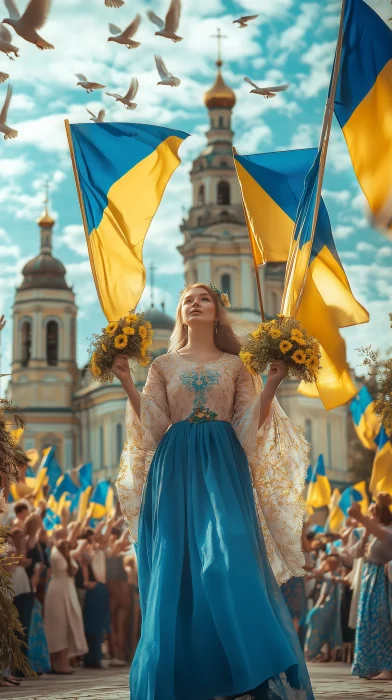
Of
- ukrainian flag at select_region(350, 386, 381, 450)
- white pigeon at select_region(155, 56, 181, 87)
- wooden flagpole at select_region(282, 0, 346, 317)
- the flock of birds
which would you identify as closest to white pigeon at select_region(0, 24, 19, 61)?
the flock of birds

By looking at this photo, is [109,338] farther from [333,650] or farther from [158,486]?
[333,650]

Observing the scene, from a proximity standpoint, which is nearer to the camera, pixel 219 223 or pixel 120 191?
pixel 120 191

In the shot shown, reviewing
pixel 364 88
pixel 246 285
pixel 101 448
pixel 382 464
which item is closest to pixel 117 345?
pixel 364 88

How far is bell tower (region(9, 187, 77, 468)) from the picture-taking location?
223 feet

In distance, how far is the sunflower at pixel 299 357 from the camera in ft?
23.4

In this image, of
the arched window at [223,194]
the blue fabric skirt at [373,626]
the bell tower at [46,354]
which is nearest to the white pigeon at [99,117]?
the blue fabric skirt at [373,626]

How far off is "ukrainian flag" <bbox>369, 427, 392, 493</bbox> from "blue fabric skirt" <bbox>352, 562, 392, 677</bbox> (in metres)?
1.82

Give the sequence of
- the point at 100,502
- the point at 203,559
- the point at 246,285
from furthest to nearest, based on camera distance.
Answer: the point at 246,285, the point at 100,502, the point at 203,559

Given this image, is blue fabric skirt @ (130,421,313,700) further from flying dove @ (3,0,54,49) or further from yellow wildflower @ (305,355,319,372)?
flying dove @ (3,0,54,49)

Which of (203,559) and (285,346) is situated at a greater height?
(285,346)

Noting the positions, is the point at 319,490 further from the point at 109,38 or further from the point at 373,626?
the point at 109,38

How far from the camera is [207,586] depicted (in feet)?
22.2

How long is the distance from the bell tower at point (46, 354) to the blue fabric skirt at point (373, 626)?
55840 mm

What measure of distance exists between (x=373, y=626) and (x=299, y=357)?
557 cm
